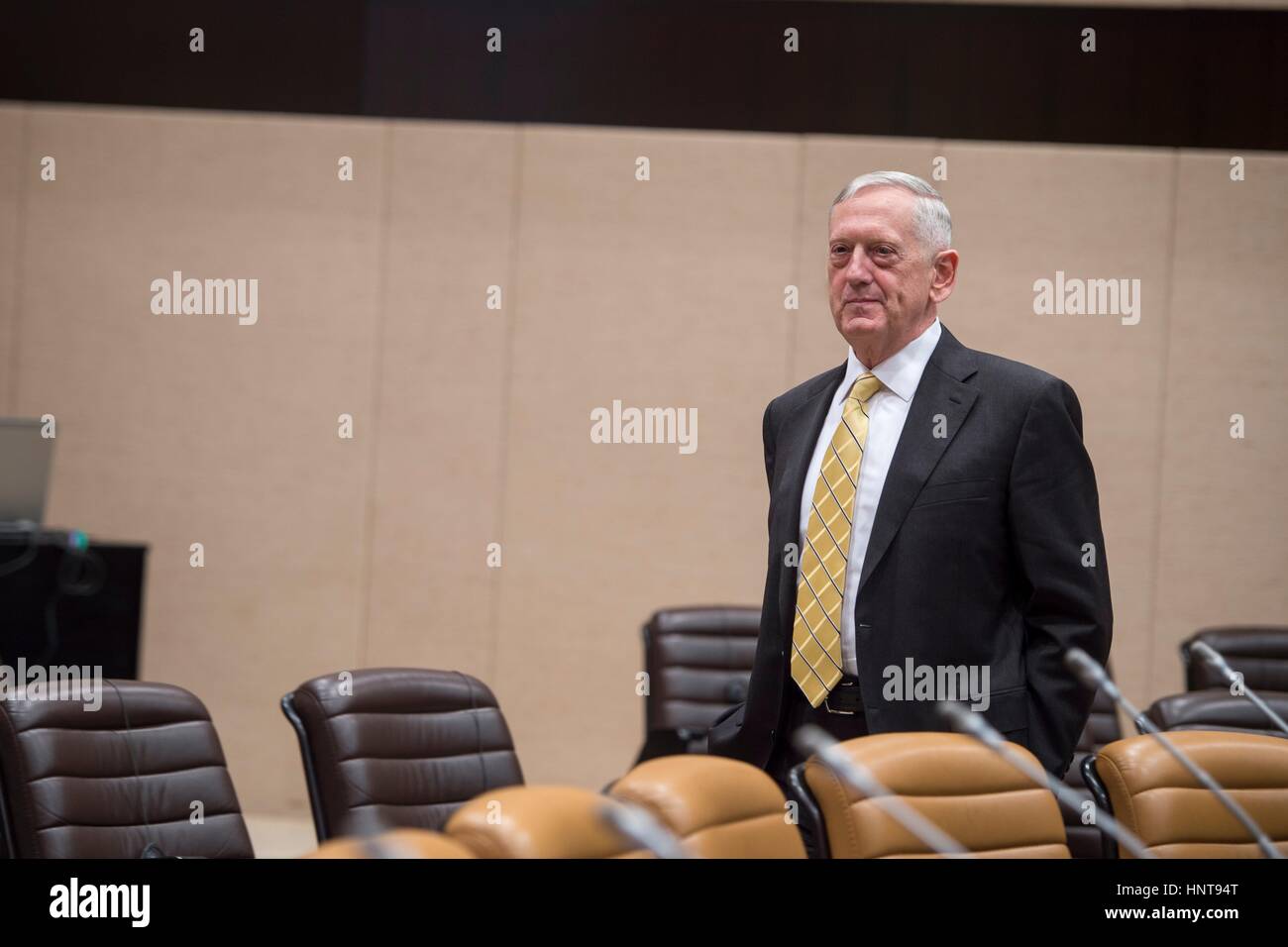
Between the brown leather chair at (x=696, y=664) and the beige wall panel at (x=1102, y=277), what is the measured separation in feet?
6.96

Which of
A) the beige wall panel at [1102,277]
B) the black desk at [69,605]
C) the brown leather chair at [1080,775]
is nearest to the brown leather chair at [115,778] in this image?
the brown leather chair at [1080,775]

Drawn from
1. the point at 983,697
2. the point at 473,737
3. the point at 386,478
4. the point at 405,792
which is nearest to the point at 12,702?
the point at 405,792

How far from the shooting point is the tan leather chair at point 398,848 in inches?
47.4

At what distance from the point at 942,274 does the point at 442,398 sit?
12.3 feet

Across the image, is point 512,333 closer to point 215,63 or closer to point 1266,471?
point 215,63

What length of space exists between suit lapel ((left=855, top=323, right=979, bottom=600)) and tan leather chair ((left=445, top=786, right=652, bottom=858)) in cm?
99

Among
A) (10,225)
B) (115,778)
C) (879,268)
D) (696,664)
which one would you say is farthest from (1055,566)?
(10,225)

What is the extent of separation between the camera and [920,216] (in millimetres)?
2400

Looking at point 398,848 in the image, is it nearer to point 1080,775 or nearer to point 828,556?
point 828,556

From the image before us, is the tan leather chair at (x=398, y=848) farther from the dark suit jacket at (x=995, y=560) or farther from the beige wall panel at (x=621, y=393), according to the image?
the beige wall panel at (x=621, y=393)

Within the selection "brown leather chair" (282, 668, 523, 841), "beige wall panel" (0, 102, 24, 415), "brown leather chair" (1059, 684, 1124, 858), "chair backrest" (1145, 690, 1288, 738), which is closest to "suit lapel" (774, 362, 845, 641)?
"brown leather chair" (1059, 684, 1124, 858)

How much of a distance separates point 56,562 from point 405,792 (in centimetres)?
293

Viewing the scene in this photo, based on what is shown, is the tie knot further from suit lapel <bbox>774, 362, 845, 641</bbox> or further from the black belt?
the black belt

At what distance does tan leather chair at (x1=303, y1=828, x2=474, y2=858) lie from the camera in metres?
1.20
